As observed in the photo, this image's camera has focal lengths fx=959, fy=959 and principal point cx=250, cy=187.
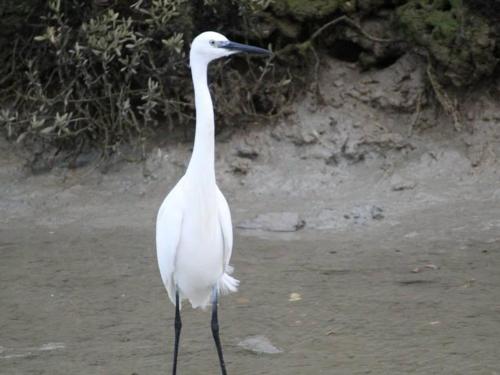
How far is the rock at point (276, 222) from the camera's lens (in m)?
7.37

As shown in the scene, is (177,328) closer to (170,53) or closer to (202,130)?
(202,130)

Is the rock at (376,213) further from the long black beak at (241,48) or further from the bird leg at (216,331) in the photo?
the long black beak at (241,48)

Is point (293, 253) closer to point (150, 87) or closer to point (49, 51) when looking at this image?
point (150, 87)

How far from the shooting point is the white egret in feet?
15.5

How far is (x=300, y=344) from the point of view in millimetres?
5270

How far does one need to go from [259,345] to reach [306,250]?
5.75 ft

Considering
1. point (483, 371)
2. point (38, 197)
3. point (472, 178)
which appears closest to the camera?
point (483, 371)

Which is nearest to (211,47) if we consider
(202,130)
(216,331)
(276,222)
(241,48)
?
(241,48)

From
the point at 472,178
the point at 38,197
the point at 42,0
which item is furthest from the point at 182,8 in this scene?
the point at 472,178

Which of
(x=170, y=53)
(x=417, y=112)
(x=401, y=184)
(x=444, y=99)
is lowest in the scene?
(x=401, y=184)

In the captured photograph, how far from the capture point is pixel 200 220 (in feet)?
16.1

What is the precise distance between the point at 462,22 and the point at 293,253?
8.66 ft

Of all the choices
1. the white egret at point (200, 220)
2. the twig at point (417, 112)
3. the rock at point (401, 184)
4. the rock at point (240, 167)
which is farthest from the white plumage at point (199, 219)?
the twig at point (417, 112)

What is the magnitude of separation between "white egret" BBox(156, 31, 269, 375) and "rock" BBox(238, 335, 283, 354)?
30 centimetres
